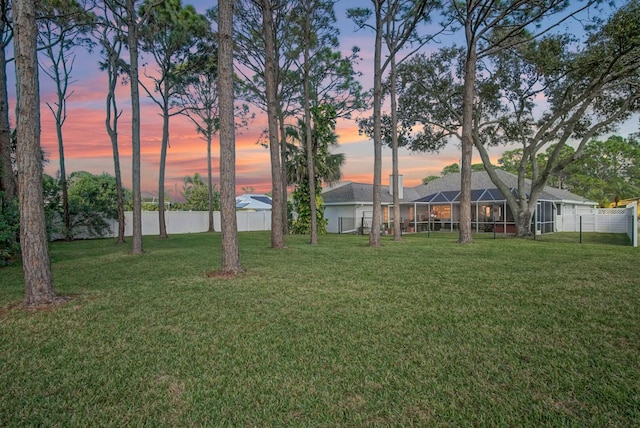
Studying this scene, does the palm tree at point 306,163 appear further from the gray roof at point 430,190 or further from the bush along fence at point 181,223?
the bush along fence at point 181,223

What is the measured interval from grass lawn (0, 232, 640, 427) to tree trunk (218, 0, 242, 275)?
84cm

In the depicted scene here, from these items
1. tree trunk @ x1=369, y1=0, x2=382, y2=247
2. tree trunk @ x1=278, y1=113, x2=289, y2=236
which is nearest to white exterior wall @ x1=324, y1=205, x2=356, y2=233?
tree trunk @ x1=278, y1=113, x2=289, y2=236

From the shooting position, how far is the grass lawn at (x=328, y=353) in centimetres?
236

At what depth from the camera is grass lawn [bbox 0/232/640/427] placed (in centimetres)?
236

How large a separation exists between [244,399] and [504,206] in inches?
821

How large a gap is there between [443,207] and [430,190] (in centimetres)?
207

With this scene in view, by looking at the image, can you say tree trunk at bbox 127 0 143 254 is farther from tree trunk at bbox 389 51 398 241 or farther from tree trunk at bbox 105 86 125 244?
tree trunk at bbox 389 51 398 241

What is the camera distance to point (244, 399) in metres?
2.51

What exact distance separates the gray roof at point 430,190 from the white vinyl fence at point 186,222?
19.9 ft

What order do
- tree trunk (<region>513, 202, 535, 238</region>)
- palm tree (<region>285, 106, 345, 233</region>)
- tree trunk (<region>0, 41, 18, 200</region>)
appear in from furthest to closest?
palm tree (<region>285, 106, 345, 233</region>) < tree trunk (<region>513, 202, 535, 238</region>) < tree trunk (<region>0, 41, 18, 200</region>)

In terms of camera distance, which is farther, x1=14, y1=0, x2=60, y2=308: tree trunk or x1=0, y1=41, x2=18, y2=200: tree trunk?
x1=0, y1=41, x2=18, y2=200: tree trunk

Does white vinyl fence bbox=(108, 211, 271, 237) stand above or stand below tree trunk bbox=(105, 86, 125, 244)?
below

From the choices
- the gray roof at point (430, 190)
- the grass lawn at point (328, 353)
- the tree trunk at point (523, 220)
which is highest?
the gray roof at point (430, 190)

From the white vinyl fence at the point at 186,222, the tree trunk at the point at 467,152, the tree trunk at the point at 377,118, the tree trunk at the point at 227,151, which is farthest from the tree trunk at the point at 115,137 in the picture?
the tree trunk at the point at 467,152
